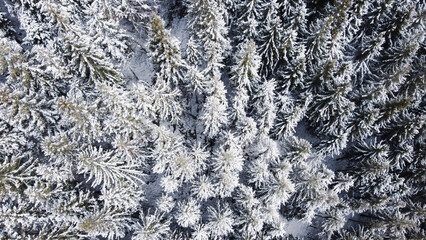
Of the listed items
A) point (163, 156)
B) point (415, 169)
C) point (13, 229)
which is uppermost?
point (415, 169)

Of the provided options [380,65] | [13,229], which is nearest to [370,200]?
[380,65]

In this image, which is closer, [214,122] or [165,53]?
[165,53]

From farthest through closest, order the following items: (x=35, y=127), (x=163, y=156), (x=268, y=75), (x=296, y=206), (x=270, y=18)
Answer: (x=268, y=75)
(x=296, y=206)
(x=270, y=18)
(x=35, y=127)
(x=163, y=156)

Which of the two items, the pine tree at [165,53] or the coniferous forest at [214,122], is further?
the coniferous forest at [214,122]

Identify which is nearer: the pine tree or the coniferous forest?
the pine tree

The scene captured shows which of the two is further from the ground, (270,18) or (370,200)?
(270,18)

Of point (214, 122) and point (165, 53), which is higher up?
point (165, 53)

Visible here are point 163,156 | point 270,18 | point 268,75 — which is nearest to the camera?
point 163,156

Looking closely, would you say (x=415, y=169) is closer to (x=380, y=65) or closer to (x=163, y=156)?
(x=380, y=65)
